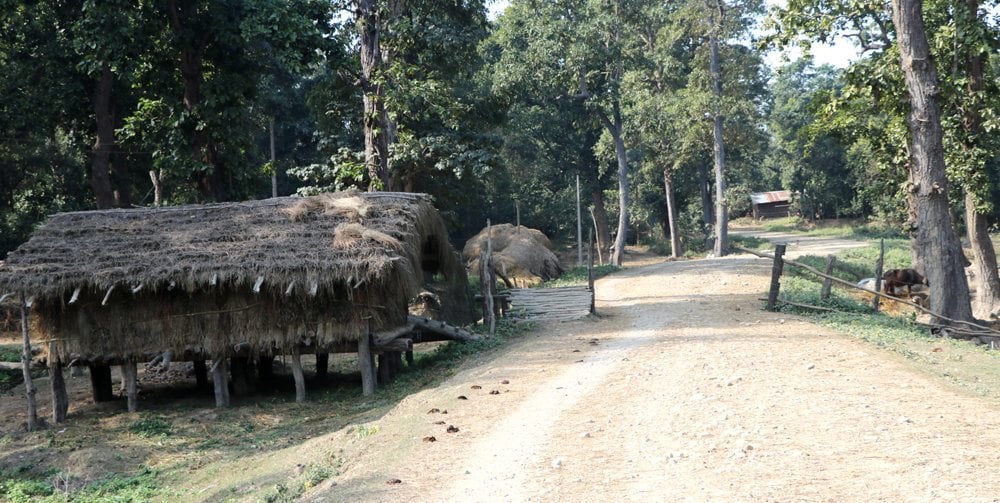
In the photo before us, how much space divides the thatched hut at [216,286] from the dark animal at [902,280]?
1425 cm

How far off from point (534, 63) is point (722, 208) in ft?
35.7

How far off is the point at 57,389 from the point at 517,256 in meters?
18.7

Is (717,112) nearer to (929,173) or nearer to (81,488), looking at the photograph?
(929,173)

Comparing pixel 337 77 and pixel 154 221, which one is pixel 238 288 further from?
pixel 337 77

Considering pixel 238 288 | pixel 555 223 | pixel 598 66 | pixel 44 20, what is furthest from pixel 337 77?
pixel 555 223

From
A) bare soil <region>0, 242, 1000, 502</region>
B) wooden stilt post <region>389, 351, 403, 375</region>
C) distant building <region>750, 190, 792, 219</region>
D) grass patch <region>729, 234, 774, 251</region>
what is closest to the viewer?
bare soil <region>0, 242, 1000, 502</region>

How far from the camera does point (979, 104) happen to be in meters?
19.9

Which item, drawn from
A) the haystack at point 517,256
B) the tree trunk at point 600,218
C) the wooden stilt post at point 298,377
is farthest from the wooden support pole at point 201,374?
the tree trunk at point 600,218

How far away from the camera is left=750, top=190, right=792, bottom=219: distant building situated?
7594 centimetres

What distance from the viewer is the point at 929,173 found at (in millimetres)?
17156

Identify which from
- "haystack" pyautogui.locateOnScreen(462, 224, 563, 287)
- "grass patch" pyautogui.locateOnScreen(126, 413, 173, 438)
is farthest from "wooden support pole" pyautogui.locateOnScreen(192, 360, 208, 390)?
"haystack" pyautogui.locateOnScreen(462, 224, 563, 287)

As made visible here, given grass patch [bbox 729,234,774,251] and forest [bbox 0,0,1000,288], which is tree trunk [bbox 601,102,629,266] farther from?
grass patch [bbox 729,234,774,251]

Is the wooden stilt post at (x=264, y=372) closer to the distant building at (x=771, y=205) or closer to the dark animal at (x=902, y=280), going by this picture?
the dark animal at (x=902, y=280)

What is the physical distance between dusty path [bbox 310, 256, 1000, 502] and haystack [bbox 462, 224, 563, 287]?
15.6 meters
